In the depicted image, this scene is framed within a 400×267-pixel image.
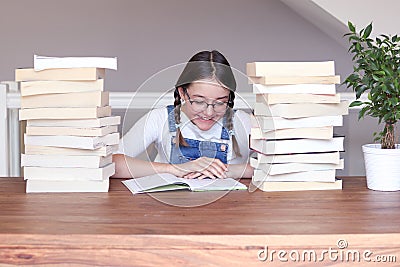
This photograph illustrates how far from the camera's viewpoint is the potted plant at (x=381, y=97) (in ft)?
4.37

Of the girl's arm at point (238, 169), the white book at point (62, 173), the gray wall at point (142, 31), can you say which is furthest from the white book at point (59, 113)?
the gray wall at point (142, 31)

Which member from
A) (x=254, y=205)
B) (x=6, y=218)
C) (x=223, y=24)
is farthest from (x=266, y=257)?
(x=223, y=24)

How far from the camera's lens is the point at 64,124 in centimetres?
137

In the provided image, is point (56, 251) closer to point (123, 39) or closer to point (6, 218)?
point (6, 218)

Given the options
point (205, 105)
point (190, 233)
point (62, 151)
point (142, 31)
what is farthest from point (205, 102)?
point (142, 31)

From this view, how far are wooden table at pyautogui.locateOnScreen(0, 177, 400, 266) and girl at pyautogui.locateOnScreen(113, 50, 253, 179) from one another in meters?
0.26

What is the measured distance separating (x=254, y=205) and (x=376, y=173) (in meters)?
0.35

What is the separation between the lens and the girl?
1409 millimetres

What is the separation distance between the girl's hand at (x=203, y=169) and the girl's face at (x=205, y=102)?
88 mm

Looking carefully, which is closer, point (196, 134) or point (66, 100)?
point (66, 100)

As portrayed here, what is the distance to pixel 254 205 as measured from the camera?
48.4 inches

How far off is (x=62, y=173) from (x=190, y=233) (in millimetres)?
489

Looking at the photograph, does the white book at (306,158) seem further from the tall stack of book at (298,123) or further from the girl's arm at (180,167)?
the girl's arm at (180,167)

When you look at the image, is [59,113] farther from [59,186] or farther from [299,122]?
[299,122]
